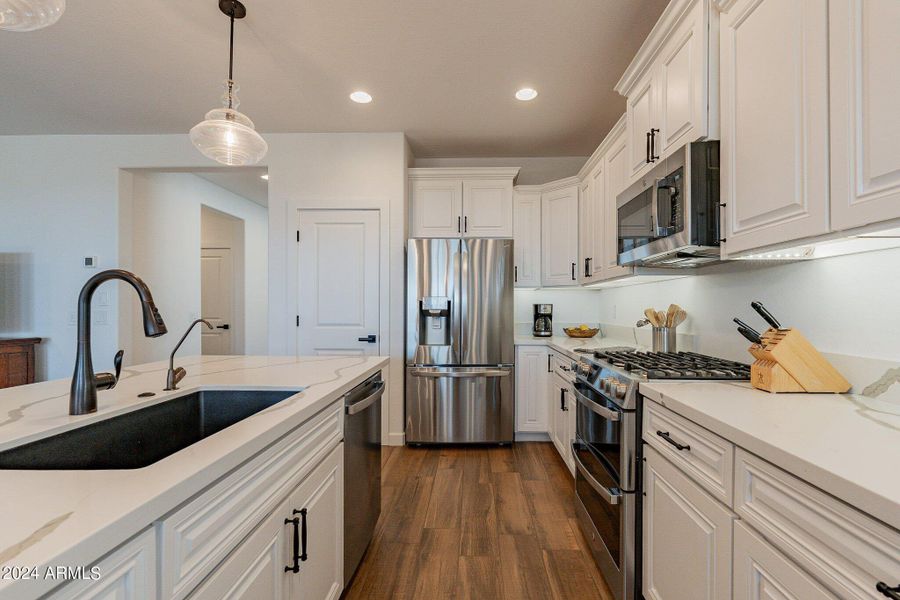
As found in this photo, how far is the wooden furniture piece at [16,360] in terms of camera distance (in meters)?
3.26

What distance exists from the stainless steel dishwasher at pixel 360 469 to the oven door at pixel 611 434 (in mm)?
1006

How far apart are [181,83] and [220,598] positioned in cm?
316

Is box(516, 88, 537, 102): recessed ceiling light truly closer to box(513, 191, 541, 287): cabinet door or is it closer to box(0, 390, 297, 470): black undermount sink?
box(513, 191, 541, 287): cabinet door

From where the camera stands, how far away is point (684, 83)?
1594 mm

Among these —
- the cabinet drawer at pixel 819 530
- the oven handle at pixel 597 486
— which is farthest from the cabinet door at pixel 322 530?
the cabinet drawer at pixel 819 530

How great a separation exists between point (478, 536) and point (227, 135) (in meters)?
2.35

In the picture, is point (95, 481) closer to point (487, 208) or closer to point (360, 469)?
point (360, 469)

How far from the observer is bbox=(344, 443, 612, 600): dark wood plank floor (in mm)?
1654

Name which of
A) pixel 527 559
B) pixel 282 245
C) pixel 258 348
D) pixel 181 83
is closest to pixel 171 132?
pixel 181 83

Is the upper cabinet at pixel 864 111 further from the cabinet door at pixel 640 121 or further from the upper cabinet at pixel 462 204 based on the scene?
the upper cabinet at pixel 462 204

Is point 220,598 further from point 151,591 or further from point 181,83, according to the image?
point 181,83

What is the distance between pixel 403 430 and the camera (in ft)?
11.2

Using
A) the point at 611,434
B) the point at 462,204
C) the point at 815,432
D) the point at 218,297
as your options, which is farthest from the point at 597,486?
the point at 218,297

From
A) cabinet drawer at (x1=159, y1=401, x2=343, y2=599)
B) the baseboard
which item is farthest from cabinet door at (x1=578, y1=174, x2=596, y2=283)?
cabinet drawer at (x1=159, y1=401, x2=343, y2=599)
